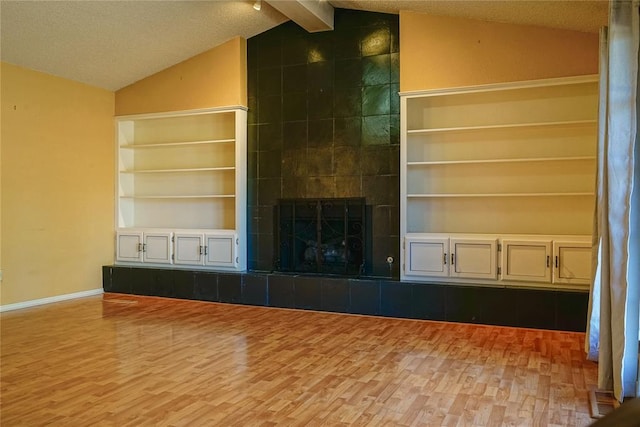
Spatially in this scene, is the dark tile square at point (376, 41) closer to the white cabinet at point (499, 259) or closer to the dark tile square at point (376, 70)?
the dark tile square at point (376, 70)

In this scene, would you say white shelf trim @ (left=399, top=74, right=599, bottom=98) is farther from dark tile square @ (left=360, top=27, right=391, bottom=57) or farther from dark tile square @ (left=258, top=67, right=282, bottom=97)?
dark tile square @ (left=258, top=67, right=282, bottom=97)

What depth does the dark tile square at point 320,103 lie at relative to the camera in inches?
219

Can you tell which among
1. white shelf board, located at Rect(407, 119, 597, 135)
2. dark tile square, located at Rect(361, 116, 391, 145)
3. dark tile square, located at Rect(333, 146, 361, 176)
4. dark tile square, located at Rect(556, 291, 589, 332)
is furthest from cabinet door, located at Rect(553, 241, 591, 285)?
dark tile square, located at Rect(333, 146, 361, 176)

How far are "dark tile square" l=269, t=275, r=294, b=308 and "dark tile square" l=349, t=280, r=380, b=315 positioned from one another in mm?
709

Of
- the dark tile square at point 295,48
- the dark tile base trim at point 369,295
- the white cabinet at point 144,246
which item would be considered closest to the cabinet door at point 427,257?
the dark tile base trim at point 369,295

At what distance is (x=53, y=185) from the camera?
5.71m

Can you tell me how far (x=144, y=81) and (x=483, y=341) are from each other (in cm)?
515

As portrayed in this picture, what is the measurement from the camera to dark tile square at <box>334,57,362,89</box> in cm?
543

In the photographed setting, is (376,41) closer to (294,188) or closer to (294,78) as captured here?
(294,78)

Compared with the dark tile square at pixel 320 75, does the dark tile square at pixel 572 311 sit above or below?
below

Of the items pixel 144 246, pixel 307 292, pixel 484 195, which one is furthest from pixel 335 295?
pixel 144 246

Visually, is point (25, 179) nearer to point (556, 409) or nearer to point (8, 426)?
point (8, 426)

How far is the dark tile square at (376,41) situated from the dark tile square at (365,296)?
2.51 meters

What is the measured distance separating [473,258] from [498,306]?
1.63ft
